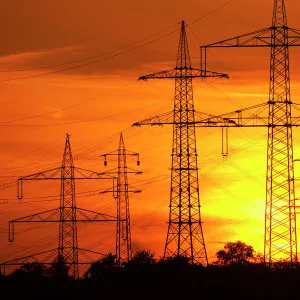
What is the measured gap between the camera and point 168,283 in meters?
103

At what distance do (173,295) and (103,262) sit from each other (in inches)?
948

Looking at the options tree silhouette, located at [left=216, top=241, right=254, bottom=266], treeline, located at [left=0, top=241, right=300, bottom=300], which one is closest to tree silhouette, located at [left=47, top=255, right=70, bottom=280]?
treeline, located at [left=0, top=241, right=300, bottom=300]

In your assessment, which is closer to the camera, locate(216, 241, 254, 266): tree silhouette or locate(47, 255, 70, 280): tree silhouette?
locate(47, 255, 70, 280): tree silhouette

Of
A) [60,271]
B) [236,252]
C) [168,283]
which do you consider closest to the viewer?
[168,283]

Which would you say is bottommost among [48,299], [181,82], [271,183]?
[48,299]

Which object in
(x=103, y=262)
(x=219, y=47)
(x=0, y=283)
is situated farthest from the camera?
(x=103, y=262)

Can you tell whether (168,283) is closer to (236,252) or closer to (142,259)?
(142,259)

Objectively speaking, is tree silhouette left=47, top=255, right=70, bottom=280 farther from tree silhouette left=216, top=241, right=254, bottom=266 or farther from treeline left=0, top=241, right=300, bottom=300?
tree silhouette left=216, top=241, right=254, bottom=266

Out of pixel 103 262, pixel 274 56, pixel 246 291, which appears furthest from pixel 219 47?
pixel 103 262

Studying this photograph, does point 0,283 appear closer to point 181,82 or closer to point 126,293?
point 126,293

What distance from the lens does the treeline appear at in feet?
327

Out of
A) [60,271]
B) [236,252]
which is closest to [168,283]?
[60,271]

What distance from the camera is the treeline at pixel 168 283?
327ft

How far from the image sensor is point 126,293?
102 meters
